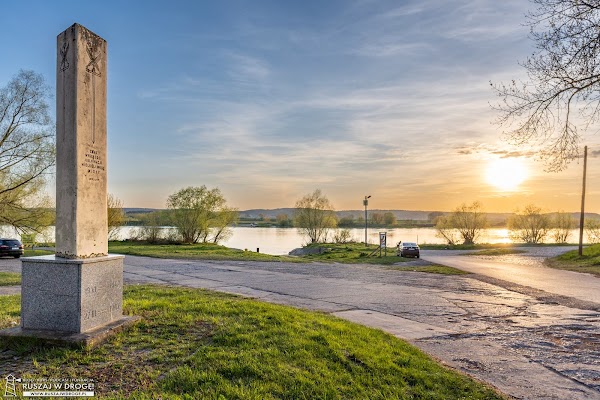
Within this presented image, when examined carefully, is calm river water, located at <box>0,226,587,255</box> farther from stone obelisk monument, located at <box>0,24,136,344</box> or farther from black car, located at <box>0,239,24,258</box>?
stone obelisk monument, located at <box>0,24,136,344</box>

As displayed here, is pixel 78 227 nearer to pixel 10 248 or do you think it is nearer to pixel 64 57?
pixel 64 57

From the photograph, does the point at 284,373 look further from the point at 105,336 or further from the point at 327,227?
the point at 327,227

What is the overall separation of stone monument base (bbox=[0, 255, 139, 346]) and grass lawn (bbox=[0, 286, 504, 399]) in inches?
10.8

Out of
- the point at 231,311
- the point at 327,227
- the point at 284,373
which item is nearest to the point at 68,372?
the point at 284,373

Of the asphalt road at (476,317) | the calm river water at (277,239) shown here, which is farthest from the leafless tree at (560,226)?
the asphalt road at (476,317)

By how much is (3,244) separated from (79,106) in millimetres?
24171

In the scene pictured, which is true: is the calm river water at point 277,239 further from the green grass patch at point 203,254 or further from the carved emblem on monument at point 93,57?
the carved emblem on monument at point 93,57

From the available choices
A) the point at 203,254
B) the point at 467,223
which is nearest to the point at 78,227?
the point at 203,254

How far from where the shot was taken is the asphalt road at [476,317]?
218 inches

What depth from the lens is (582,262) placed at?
25.5 metres

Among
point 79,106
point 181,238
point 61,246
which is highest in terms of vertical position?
point 79,106

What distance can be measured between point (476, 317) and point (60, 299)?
26.2ft

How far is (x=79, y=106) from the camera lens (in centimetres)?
554

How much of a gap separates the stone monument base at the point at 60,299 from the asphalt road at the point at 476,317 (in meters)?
4.77
